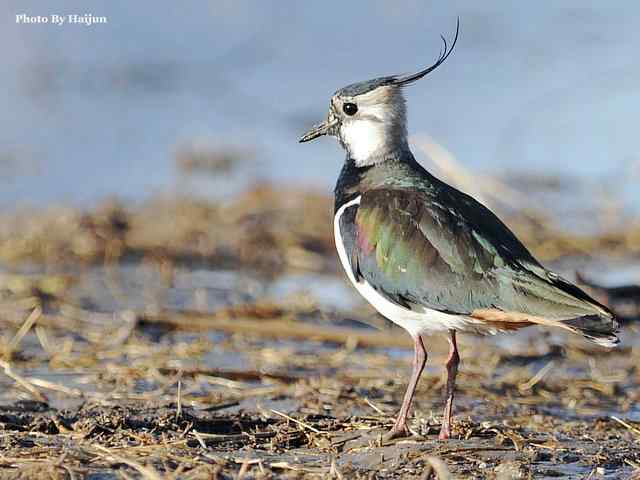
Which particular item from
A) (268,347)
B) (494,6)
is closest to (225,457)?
(268,347)

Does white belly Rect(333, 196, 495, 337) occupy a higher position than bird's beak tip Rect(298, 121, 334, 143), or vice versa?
bird's beak tip Rect(298, 121, 334, 143)

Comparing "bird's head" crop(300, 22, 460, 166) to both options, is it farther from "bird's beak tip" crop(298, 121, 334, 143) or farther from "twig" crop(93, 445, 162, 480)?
"twig" crop(93, 445, 162, 480)

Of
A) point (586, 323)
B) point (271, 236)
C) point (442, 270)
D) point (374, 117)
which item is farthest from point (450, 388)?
point (271, 236)

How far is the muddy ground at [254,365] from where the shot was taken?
435 cm

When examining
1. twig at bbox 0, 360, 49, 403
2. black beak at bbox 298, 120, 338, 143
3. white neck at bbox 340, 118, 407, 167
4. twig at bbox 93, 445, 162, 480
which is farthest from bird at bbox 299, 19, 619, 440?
twig at bbox 0, 360, 49, 403

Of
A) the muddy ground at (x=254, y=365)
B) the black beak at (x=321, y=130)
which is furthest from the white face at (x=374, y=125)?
the muddy ground at (x=254, y=365)

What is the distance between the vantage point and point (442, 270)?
4746mm

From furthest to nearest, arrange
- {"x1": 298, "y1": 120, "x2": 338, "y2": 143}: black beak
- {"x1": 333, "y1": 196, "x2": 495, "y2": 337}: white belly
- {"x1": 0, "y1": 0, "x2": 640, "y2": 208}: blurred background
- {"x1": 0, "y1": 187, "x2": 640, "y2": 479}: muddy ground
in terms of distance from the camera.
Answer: {"x1": 0, "y1": 0, "x2": 640, "y2": 208}: blurred background
{"x1": 298, "y1": 120, "x2": 338, "y2": 143}: black beak
{"x1": 333, "y1": 196, "x2": 495, "y2": 337}: white belly
{"x1": 0, "y1": 187, "x2": 640, "y2": 479}: muddy ground

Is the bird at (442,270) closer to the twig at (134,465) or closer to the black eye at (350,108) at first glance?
the black eye at (350,108)

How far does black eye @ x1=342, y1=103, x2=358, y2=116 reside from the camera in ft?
18.6

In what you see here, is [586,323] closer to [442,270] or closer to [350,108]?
[442,270]

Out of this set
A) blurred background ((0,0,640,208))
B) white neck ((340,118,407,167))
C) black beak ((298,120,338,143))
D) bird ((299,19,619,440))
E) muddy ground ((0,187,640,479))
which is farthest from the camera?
blurred background ((0,0,640,208))

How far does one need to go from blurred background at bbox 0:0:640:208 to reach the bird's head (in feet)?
19.6

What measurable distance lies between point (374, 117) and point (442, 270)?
1.10 m
